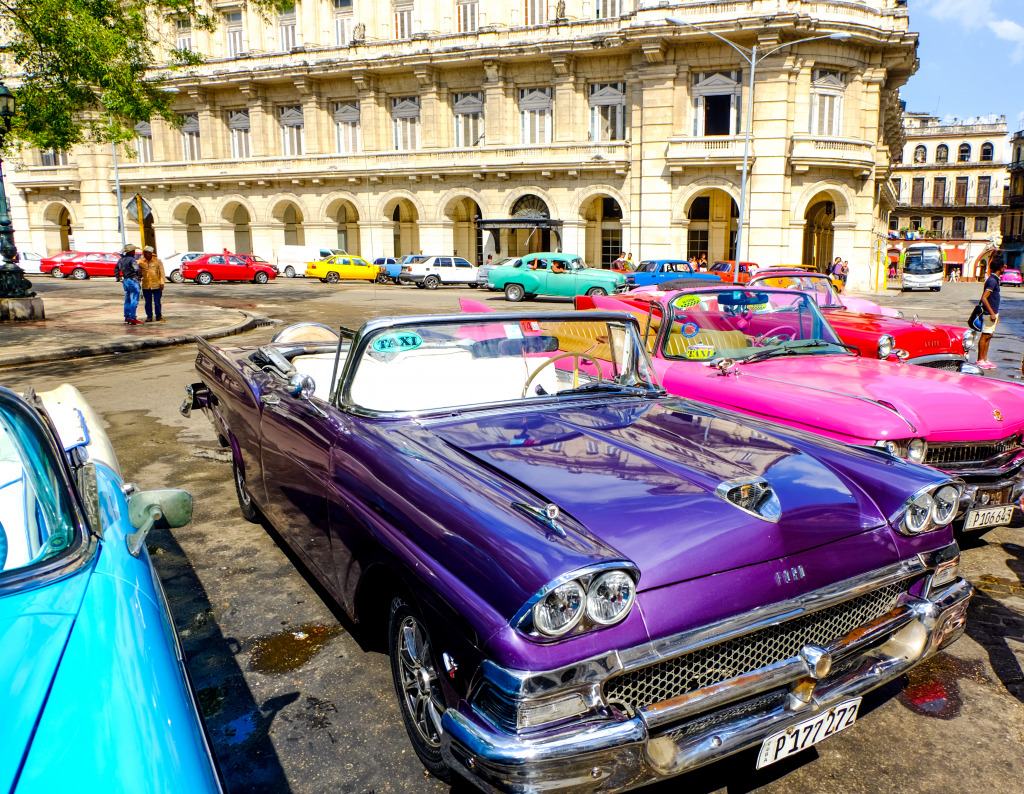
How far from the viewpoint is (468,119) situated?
36.8m

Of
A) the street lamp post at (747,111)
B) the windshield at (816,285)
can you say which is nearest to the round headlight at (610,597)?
the windshield at (816,285)

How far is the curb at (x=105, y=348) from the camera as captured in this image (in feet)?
37.4

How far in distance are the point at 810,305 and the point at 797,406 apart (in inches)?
71.0

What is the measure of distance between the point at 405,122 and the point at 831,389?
1446 inches

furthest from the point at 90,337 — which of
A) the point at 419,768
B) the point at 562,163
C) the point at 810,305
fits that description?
the point at 562,163

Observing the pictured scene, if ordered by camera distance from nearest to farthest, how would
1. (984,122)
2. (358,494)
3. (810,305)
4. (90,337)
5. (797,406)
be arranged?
Answer: 1. (358,494)
2. (797,406)
3. (810,305)
4. (90,337)
5. (984,122)

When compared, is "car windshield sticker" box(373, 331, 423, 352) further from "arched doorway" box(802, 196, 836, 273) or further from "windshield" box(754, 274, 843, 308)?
"arched doorway" box(802, 196, 836, 273)

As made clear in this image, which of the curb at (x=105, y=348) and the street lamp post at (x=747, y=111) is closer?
the curb at (x=105, y=348)

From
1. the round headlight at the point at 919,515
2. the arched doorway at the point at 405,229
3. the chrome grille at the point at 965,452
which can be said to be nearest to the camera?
the round headlight at the point at 919,515

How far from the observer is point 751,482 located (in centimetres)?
265

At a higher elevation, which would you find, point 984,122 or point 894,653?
point 984,122

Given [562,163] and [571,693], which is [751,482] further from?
[562,163]

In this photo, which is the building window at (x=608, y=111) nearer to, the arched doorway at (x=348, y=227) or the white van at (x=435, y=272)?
the white van at (x=435, y=272)

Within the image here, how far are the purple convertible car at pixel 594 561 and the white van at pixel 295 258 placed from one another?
36.6 meters
